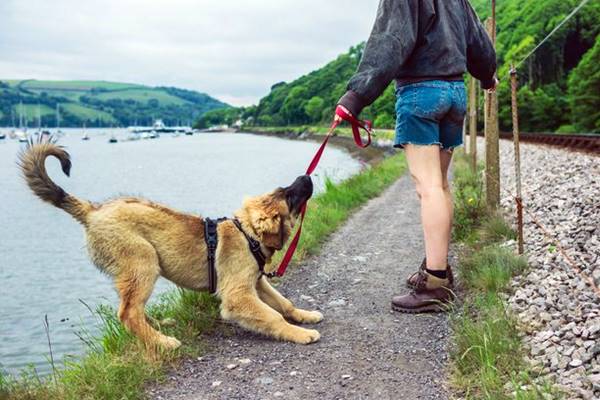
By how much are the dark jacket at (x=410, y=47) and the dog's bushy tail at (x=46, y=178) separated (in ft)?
6.76

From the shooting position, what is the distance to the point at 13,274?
11508 millimetres

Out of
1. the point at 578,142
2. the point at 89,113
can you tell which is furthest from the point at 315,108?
the point at 578,142

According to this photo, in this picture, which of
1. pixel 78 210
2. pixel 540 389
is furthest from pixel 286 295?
pixel 540 389

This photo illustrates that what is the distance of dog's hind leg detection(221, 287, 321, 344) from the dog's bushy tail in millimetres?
1225

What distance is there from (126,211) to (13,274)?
873cm

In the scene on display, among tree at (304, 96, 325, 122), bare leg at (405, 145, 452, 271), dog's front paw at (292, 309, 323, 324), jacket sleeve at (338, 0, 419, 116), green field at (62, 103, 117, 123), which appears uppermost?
green field at (62, 103, 117, 123)

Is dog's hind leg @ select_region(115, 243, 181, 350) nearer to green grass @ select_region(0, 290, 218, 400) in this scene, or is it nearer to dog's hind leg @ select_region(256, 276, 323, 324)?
green grass @ select_region(0, 290, 218, 400)

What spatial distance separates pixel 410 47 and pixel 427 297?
1.95 meters

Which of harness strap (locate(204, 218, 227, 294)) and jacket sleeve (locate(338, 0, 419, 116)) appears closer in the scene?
jacket sleeve (locate(338, 0, 419, 116))

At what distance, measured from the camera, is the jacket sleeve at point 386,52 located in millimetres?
4074

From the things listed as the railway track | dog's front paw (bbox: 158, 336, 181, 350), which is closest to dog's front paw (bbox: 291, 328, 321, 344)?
dog's front paw (bbox: 158, 336, 181, 350)

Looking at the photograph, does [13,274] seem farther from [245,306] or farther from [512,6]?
[512,6]

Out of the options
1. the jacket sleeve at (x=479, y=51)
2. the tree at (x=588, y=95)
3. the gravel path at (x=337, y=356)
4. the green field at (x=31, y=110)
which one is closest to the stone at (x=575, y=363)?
the gravel path at (x=337, y=356)

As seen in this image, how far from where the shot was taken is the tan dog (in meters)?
4.02
